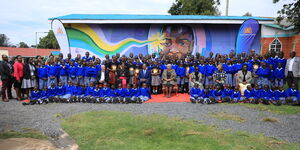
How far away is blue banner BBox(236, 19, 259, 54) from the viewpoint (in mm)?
11648

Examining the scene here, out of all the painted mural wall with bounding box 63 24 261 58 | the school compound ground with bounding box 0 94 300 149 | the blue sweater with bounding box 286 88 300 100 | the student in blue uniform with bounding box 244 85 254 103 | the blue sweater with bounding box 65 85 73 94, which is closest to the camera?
the school compound ground with bounding box 0 94 300 149

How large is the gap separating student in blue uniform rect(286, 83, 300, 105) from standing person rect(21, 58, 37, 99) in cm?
1055

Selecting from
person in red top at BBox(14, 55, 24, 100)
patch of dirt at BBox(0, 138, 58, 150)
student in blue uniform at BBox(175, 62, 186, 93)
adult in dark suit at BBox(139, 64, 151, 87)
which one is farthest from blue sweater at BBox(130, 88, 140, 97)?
person in red top at BBox(14, 55, 24, 100)

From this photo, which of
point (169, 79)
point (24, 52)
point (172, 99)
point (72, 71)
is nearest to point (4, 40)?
point (24, 52)

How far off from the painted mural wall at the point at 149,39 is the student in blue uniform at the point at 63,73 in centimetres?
399

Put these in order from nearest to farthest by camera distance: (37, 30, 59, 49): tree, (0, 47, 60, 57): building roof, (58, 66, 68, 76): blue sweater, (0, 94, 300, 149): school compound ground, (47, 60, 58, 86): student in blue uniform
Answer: (0, 94, 300, 149): school compound ground, (47, 60, 58, 86): student in blue uniform, (58, 66, 68, 76): blue sweater, (0, 47, 60, 57): building roof, (37, 30, 59, 49): tree

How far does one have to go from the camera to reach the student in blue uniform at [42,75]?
874 cm

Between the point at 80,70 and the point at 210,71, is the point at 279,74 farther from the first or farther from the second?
the point at 80,70

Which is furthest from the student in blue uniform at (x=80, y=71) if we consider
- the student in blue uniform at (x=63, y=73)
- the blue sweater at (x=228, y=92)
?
the blue sweater at (x=228, y=92)

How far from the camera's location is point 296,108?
718 cm

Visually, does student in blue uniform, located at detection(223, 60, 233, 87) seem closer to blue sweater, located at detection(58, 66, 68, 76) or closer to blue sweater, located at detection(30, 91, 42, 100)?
blue sweater, located at detection(58, 66, 68, 76)

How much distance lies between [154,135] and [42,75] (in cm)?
648

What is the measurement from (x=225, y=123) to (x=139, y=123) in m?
2.40

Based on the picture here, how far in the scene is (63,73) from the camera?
29.9 feet
